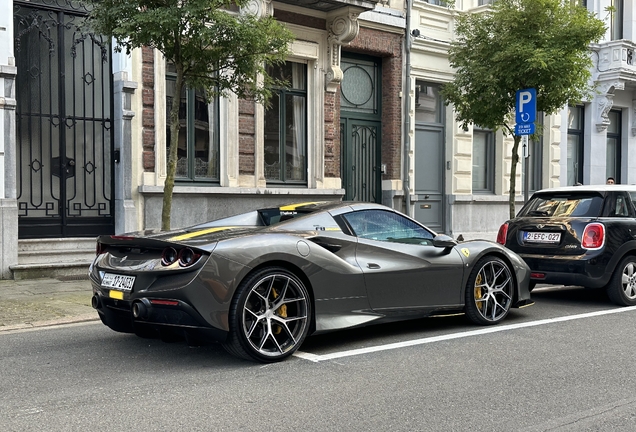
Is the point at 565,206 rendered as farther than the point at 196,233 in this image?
Yes

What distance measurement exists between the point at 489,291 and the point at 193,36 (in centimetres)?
487

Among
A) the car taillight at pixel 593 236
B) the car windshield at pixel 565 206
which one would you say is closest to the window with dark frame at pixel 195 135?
the car windshield at pixel 565 206

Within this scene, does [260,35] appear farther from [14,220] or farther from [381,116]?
[381,116]

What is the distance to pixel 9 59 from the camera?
12.1 meters

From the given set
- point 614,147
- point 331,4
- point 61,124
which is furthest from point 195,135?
point 614,147

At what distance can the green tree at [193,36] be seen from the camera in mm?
9164

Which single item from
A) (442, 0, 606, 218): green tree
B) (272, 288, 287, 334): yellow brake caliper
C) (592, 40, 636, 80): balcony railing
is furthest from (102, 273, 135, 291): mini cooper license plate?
(592, 40, 636, 80): balcony railing

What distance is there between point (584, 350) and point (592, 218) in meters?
3.40

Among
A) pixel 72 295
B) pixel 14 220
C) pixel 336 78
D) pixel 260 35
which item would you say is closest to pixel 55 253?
pixel 14 220

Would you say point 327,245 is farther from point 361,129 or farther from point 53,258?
point 361,129

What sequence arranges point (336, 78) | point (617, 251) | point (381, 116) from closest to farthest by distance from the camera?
point (617, 251) < point (336, 78) < point (381, 116)

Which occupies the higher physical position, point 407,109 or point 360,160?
point 407,109

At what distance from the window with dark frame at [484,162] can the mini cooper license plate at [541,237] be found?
35.0 ft

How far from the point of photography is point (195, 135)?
14.7 metres
